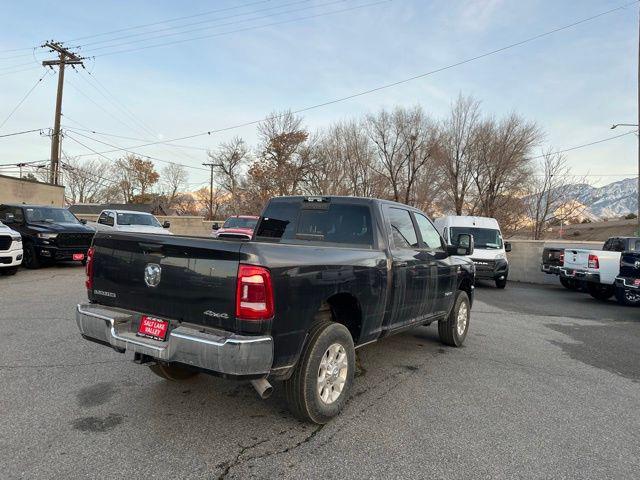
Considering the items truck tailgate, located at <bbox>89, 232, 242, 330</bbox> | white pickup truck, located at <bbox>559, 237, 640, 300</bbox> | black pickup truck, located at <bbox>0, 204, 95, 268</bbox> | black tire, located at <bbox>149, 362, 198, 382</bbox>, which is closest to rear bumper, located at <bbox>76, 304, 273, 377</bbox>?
truck tailgate, located at <bbox>89, 232, 242, 330</bbox>

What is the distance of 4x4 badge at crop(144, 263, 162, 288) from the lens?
11.4 ft

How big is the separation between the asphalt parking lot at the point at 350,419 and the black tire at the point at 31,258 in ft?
24.9

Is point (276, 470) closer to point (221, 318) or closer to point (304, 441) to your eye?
point (304, 441)

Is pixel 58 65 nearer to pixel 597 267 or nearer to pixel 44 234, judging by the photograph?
pixel 44 234

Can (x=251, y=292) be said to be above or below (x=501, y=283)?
above

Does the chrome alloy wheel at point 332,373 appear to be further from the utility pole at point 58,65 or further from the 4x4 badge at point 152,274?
the utility pole at point 58,65

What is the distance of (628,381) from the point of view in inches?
208

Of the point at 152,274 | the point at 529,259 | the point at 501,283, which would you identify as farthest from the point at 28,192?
the point at 152,274

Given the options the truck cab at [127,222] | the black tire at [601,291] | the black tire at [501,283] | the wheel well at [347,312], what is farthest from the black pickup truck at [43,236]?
the black tire at [601,291]

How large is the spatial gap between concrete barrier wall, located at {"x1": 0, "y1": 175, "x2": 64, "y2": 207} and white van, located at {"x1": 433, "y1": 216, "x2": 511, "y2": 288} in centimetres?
2170

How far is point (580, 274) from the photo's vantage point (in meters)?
12.6

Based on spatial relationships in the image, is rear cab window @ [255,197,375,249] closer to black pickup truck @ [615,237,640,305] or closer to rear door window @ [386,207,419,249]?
rear door window @ [386,207,419,249]

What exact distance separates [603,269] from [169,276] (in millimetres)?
12347

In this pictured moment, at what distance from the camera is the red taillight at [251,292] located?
3066 millimetres
